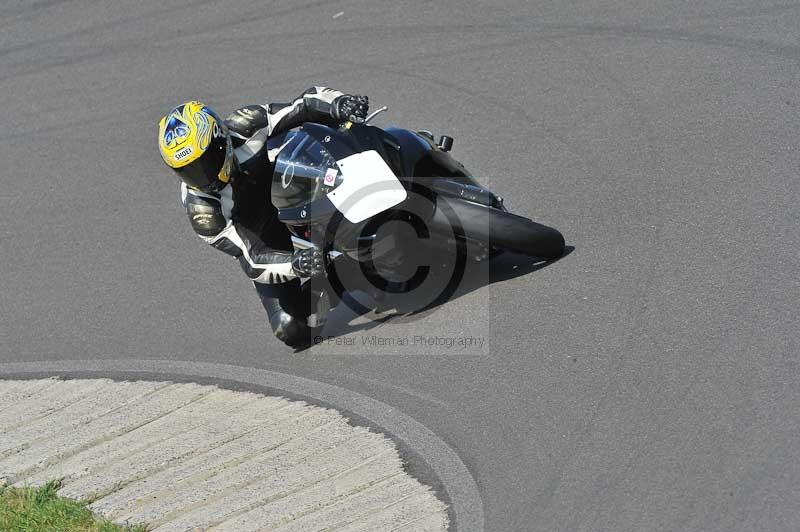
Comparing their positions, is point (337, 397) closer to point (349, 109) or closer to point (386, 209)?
point (386, 209)

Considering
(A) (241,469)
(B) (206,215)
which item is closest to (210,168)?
(B) (206,215)

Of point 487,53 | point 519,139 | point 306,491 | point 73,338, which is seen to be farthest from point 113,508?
point 487,53

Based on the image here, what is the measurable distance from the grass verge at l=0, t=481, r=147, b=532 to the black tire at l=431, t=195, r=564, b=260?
2696 millimetres

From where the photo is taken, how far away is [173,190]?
9711 mm

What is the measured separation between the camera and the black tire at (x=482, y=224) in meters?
6.79

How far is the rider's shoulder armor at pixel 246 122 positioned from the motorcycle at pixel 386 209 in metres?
0.46

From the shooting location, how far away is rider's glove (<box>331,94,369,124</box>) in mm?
6934

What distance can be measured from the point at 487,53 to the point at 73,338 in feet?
15.2

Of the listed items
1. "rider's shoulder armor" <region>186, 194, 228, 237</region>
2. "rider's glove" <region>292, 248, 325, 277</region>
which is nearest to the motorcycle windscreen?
"rider's glove" <region>292, 248, 325, 277</region>

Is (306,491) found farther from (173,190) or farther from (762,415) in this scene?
(173,190)

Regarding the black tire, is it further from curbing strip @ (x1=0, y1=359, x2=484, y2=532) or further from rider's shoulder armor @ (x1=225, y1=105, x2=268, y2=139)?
rider's shoulder armor @ (x1=225, y1=105, x2=268, y2=139)

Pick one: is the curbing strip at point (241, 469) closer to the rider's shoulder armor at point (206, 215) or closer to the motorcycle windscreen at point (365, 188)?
the rider's shoulder armor at point (206, 215)

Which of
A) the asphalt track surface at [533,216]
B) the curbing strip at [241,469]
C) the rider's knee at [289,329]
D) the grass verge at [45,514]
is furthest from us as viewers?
the rider's knee at [289,329]

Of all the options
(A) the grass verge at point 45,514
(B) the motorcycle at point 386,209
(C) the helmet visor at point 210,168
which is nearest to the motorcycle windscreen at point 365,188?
(B) the motorcycle at point 386,209
